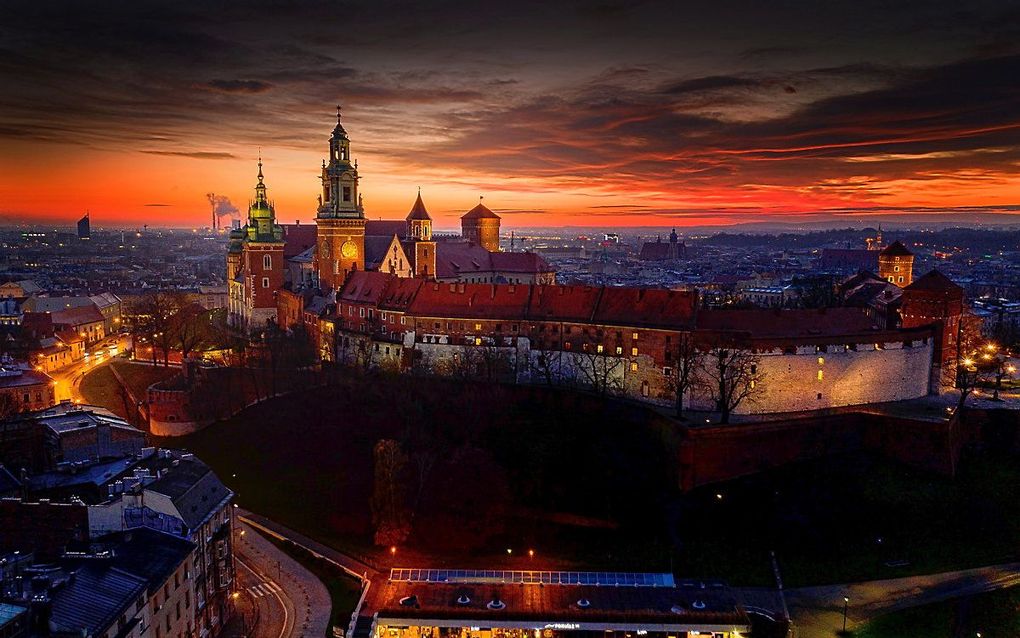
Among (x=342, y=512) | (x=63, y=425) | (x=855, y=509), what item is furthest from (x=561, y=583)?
(x=63, y=425)

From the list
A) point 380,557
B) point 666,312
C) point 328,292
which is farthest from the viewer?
point 328,292

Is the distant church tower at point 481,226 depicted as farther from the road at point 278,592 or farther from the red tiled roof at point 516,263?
the road at point 278,592

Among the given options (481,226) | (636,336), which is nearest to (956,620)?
(636,336)

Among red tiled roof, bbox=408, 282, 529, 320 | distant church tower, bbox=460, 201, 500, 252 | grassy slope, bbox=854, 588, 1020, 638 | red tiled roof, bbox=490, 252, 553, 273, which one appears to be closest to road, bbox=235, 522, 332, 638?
red tiled roof, bbox=408, 282, 529, 320

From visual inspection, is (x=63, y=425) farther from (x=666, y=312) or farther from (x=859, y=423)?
(x=859, y=423)

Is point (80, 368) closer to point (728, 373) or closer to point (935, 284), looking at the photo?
point (728, 373)

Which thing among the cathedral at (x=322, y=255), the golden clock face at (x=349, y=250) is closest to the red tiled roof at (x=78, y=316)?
the cathedral at (x=322, y=255)
